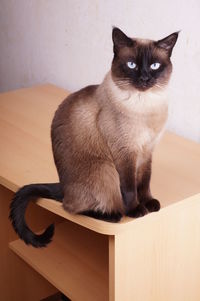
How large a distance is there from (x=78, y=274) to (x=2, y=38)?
1.46 m

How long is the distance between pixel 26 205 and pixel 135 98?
35cm

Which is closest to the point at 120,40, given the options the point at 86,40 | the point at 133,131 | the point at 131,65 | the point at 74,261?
the point at 131,65

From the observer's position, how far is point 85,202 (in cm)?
104

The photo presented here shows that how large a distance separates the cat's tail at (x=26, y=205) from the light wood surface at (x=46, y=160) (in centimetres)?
2

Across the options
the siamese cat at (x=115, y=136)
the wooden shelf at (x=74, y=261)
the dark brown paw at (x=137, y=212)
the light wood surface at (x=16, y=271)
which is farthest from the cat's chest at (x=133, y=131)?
the light wood surface at (x=16, y=271)

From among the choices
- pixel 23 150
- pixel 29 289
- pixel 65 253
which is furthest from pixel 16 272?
pixel 23 150

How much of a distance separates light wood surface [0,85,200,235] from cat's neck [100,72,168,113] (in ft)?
0.75

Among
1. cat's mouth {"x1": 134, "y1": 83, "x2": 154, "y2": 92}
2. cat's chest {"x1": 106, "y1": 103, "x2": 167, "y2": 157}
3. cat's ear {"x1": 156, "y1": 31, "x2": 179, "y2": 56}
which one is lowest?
cat's chest {"x1": 106, "y1": 103, "x2": 167, "y2": 157}

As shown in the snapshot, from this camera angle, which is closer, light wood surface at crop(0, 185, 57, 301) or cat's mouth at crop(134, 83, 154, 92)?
cat's mouth at crop(134, 83, 154, 92)

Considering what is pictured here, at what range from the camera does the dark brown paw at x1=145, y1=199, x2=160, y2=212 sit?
104cm

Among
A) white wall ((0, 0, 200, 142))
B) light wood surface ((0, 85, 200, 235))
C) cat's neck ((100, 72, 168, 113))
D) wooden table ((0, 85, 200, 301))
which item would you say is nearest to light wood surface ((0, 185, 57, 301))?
wooden table ((0, 85, 200, 301))

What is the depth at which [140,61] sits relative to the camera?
949 mm

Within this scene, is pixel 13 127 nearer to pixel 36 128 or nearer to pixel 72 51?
pixel 36 128

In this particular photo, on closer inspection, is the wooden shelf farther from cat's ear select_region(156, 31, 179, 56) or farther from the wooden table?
cat's ear select_region(156, 31, 179, 56)
